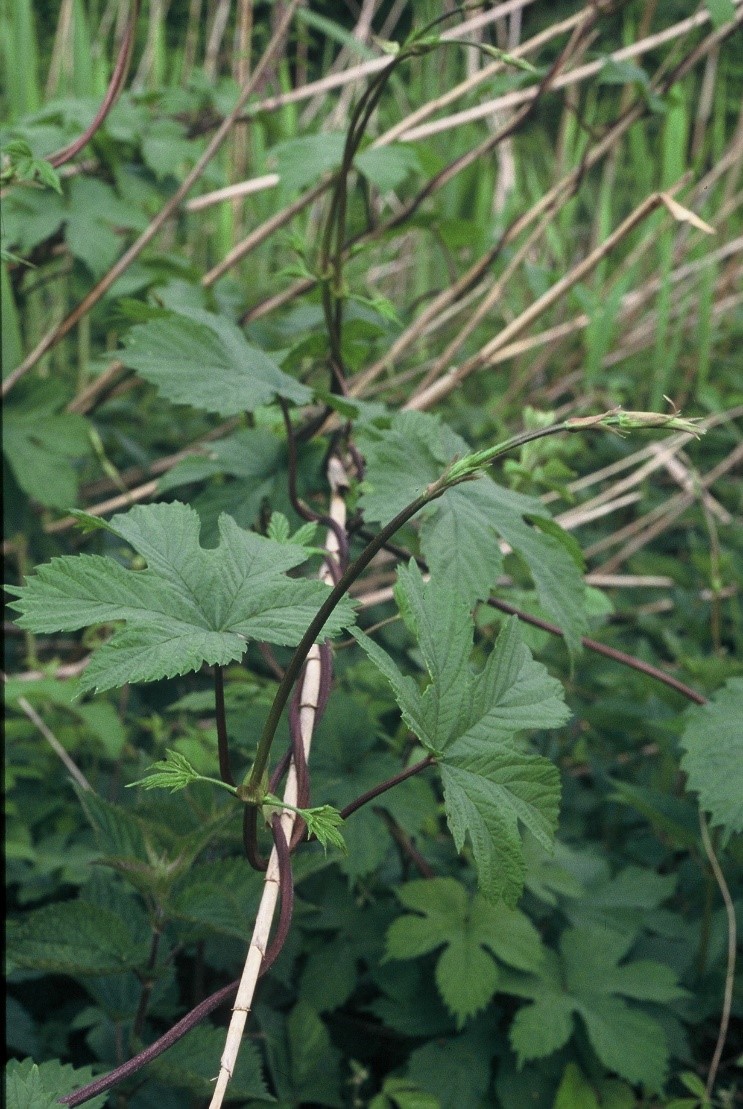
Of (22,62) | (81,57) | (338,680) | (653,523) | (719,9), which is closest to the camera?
(338,680)

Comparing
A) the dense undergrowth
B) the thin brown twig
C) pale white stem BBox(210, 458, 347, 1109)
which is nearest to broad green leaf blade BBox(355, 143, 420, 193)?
the dense undergrowth

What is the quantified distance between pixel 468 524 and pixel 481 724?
0.73 feet

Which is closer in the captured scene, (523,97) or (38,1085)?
(38,1085)

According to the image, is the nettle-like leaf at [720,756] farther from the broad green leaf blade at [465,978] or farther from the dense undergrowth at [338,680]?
the broad green leaf blade at [465,978]

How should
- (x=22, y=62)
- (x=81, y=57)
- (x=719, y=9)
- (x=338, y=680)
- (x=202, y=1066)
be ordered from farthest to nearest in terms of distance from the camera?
(x=81, y=57)
(x=22, y=62)
(x=719, y=9)
(x=338, y=680)
(x=202, y=1066)

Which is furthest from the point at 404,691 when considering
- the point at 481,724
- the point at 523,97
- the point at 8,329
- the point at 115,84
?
the point at 523,97

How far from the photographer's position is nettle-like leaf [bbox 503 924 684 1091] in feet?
3.19

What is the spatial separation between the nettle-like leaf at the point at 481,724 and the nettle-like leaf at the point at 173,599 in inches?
2.1

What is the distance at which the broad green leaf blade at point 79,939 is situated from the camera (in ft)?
2.53


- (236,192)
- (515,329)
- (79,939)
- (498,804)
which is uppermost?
(236,192)

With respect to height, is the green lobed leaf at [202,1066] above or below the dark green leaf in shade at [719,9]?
below

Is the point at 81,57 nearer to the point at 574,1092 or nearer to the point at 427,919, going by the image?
the point at 427,919

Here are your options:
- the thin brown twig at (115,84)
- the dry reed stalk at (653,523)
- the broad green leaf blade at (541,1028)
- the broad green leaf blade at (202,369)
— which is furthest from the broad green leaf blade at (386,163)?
the broad green leaf blade at (541,1028)

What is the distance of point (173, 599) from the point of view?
1.91 feet
